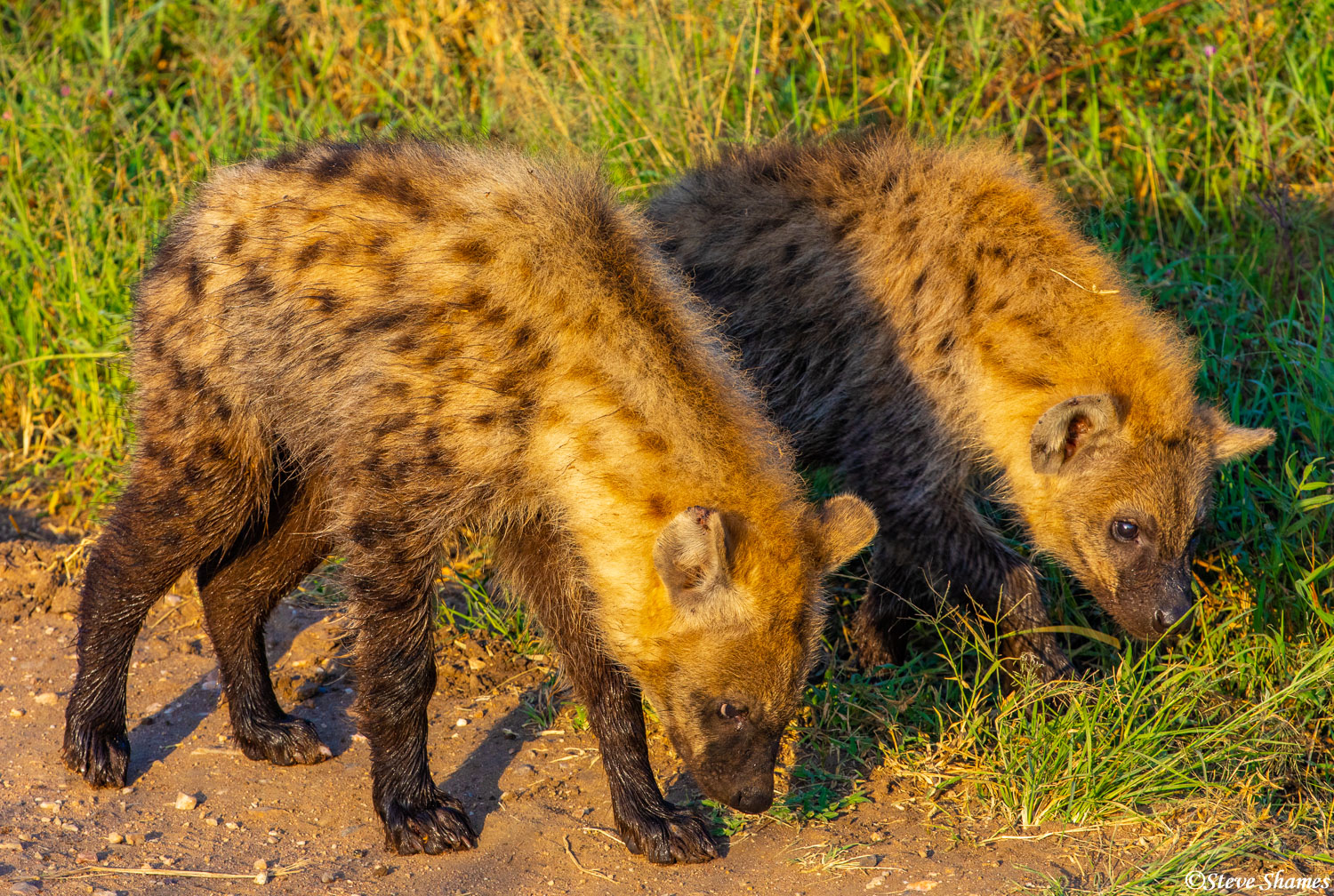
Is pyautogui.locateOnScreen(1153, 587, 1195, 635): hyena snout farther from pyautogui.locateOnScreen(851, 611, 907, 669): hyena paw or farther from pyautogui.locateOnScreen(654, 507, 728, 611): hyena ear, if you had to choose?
pyautogui.locateOnScreen(654, 507, 728, 611): hyena ear

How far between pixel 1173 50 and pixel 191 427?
4.94 metres

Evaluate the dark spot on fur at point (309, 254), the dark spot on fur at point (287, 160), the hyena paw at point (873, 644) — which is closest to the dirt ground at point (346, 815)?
the hyena paw at point (873, 644)

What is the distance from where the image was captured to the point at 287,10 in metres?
6.87

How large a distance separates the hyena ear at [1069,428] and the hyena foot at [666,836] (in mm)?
1600

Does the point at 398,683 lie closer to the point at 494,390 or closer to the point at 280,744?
the point at 280,744

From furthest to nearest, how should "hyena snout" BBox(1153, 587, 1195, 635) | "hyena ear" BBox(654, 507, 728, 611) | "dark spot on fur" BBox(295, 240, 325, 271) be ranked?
"hyena snout" BBox(1153, 587, 1195, 635), "dark spot on fur" BBox(295, 240, 325, 271), "hyena ear" BBox(654, 507, 728, 611)

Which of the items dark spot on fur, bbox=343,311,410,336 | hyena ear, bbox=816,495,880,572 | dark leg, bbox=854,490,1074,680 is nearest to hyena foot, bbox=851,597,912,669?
dark leg, bbox=854,490,1074,680

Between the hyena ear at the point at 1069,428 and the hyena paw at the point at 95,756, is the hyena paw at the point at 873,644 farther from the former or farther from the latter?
the hyena paw at the point at 95,756

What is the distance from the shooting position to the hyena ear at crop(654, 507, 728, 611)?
3229 millimetres

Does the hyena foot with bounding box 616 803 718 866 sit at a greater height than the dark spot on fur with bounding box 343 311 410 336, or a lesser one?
lesser

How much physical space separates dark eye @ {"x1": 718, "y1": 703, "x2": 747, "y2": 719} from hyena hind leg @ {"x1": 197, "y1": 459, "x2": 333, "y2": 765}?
143 centimetres

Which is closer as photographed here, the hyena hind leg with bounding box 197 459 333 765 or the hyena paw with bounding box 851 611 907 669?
the hyena hind leg with bounding box 197 459 333 765

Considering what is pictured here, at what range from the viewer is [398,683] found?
3730mm

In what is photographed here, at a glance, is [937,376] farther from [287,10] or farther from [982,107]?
[287,10]
